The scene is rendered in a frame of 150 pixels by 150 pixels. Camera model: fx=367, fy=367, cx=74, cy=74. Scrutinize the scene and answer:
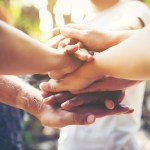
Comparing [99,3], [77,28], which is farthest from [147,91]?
[77,28]

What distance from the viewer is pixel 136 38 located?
3.73ft

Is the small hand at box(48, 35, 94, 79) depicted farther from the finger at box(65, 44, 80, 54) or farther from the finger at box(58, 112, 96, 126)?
the finger at box(58, 112, 96, 126)

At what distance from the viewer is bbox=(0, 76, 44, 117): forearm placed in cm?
145

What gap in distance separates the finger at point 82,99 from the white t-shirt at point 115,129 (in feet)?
0.50

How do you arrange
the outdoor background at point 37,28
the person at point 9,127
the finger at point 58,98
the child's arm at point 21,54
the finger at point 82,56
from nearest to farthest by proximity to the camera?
the child's arm at point 21,54, the finger at point 82,56, the finger at point 58,98, the person at point 9,127, the outdoor background at point 37,28

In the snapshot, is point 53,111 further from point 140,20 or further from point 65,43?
point 140,20

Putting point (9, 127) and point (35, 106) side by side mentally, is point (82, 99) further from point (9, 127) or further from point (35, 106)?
point (9, 127)

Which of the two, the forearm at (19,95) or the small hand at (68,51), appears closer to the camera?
the small hand at (68,51)

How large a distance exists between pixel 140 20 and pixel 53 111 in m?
0.50

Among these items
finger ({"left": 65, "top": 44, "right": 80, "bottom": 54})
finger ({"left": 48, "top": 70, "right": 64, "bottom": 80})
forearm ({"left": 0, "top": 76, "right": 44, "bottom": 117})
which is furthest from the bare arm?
finger ({"left": 65, "top": 44, "right": 80, "bottom": 54})

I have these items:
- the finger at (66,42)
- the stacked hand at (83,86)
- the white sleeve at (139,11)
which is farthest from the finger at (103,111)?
the white sleeve at (139,11)

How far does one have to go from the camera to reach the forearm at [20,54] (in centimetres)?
108

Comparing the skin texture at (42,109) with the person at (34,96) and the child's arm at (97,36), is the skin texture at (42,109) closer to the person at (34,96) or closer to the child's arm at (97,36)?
Result: the person at (34,96)

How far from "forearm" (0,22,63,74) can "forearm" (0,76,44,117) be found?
29 centimetres
